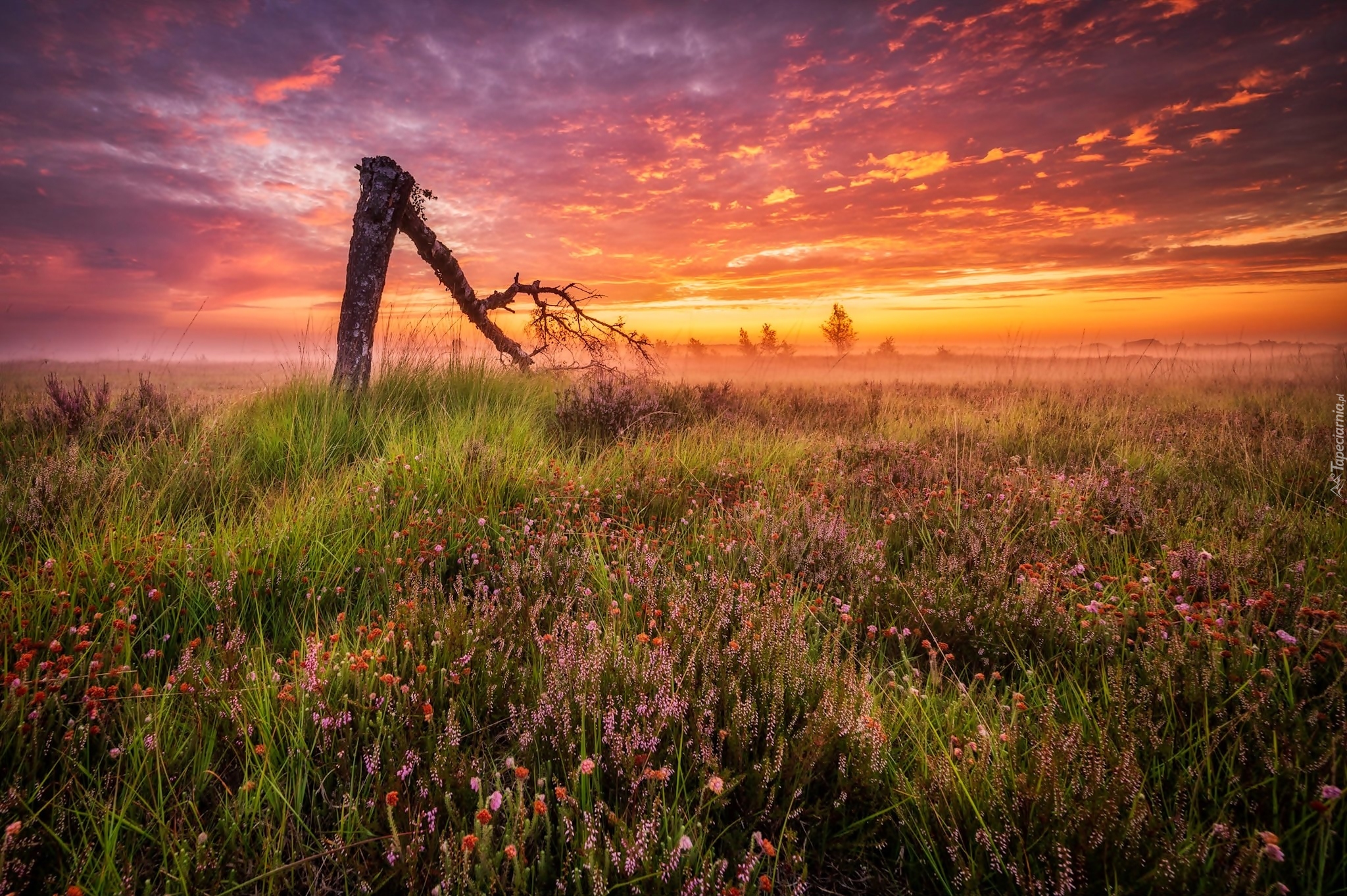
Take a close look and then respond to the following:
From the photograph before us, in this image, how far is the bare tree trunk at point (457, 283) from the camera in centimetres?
829

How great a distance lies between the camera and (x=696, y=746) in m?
1.85

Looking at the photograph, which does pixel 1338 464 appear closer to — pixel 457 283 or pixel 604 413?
pixel 604 413

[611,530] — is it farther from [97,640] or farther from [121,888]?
[121,888]

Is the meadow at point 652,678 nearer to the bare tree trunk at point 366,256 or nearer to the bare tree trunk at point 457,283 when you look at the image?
the bare tree trunk at point 366,256

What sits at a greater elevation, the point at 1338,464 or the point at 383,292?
the point at 383,292

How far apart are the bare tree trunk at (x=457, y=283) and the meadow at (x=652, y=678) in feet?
15.1

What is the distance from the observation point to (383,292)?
750 cm

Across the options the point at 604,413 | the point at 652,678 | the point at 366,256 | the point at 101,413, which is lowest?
the point at 652,678

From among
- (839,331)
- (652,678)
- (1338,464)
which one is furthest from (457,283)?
(839,331)

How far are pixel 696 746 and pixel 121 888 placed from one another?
1423 mm

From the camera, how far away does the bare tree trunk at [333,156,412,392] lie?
7176 millimetres

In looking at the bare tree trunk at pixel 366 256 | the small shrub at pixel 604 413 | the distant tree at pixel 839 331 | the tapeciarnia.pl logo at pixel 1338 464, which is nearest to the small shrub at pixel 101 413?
the bare tree trunk at pixel 366 256

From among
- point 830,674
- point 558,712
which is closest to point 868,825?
point 830,674

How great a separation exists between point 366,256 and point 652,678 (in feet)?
23.3
